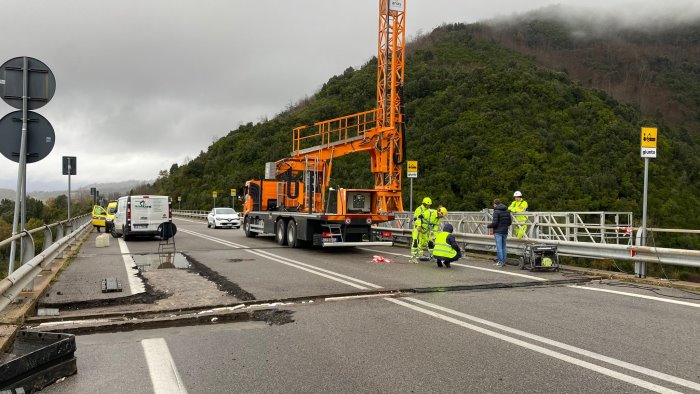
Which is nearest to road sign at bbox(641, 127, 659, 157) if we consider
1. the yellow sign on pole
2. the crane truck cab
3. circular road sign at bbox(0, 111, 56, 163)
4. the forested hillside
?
the yellow sign on pole

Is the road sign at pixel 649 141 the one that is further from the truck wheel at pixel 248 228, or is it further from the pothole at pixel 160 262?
the truck wheel at pixel 248 228

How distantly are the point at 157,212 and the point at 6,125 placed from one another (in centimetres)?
1469

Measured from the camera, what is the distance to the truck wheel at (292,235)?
56.0 ft

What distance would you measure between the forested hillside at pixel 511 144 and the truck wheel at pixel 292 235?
24.2 meters

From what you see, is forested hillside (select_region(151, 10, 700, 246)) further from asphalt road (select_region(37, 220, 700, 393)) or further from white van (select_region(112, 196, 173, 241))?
asphalt road (select_region(37, 220, 700, 393))

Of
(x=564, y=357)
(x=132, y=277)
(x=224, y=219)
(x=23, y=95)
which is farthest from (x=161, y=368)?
(x=224, y=219)

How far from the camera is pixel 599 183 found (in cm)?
3831

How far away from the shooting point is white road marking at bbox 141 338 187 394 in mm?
4207

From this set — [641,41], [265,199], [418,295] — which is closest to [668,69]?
[641,41]

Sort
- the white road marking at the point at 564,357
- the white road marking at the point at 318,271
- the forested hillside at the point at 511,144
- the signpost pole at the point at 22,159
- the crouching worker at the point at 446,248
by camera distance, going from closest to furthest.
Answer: the white road marking at the point at 564,357, the signpost pole at the point at 22,159, the white road marking at the point at 318,271, the crouching worker at the point at 446,248, the forested hillside at the point at 511,144

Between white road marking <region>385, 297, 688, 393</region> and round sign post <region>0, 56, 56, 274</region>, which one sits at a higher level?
round sign post <region>0, 56, 56, 274</region>

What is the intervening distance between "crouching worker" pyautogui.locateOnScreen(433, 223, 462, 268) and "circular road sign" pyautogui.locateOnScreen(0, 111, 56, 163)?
26.8ft

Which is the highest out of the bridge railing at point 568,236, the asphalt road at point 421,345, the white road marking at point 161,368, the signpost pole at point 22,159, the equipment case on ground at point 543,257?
the signpost pole at point 22,159

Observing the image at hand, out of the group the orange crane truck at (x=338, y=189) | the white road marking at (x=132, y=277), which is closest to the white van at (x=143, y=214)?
the orange crane truck at (x=338, y=189)
